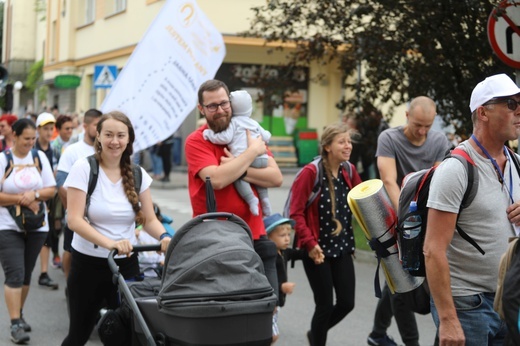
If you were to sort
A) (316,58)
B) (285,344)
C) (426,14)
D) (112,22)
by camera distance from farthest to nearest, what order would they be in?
(112,22) < (316,58) < (426,14) < (285,344)

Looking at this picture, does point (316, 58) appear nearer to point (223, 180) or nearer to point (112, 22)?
point (223, 180)

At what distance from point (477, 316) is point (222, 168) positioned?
2017 mm

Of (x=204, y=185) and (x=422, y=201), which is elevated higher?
(x=422, y=201)

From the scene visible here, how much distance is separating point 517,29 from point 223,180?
483cm

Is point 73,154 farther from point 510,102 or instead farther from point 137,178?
point 510,102

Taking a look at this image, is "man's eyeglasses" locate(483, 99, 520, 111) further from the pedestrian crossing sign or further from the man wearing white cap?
the pedestrian crossing sign

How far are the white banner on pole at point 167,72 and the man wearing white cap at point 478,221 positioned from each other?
203 inches

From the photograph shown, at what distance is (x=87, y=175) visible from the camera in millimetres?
5730

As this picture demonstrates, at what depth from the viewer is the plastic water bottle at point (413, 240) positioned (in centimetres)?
426

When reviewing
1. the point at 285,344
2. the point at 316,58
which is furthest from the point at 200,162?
the point at 316,58

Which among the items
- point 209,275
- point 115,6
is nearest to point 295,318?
point 209,275

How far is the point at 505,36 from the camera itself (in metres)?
9.19

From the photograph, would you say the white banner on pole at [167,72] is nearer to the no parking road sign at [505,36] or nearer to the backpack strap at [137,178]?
the no parking road sign at [505,36]

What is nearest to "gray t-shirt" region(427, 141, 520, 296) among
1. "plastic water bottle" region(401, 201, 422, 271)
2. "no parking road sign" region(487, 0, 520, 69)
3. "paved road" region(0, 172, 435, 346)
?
"plastic water bottle" region(401, 201, 422, 271)
